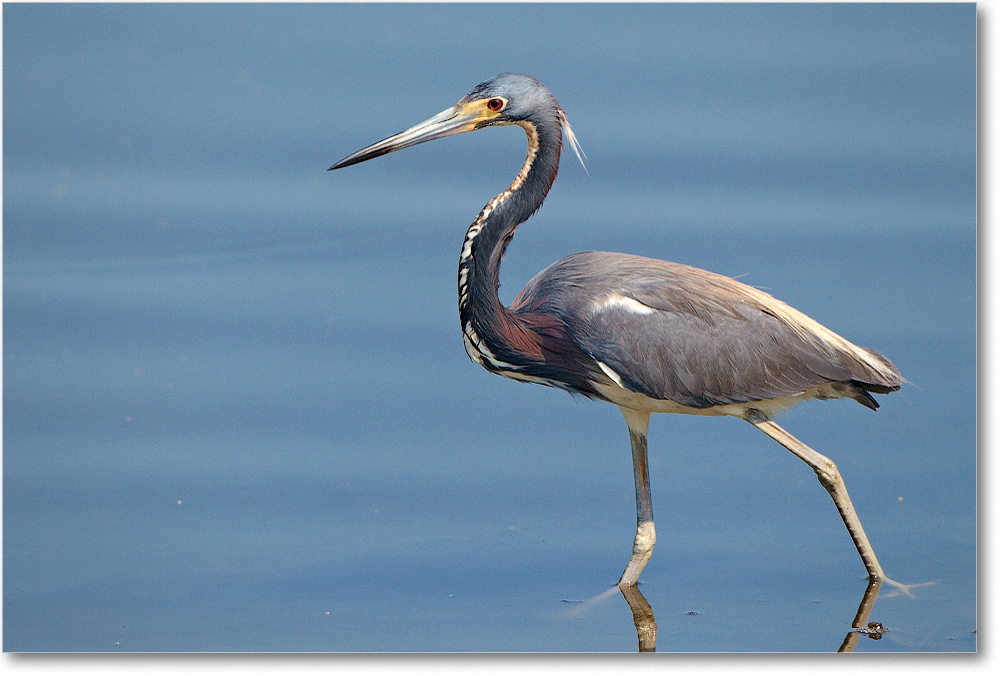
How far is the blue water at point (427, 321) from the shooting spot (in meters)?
3.40

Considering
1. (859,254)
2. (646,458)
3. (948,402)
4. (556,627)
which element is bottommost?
(556,627)

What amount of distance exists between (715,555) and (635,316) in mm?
700

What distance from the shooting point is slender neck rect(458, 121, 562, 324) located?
3.23 metres

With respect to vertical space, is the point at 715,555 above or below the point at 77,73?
below

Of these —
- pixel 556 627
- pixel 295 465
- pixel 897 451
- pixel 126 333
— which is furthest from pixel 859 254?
pixel 126 333

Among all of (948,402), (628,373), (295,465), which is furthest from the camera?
(295,465)

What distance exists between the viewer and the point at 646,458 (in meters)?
3.56

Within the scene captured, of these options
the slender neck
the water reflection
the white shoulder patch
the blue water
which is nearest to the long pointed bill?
the slender neck

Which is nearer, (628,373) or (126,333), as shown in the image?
(628,373)

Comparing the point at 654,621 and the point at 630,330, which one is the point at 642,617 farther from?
the point at 630,330

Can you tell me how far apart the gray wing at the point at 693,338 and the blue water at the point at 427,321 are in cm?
32

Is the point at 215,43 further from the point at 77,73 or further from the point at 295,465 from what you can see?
the point at 295,465

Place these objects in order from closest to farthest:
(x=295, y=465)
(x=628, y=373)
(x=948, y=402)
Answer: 1. (x=628, y=373)
2. (x=948, y=402)
3. (x=295, y=465)

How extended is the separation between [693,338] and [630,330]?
163 millimetres
